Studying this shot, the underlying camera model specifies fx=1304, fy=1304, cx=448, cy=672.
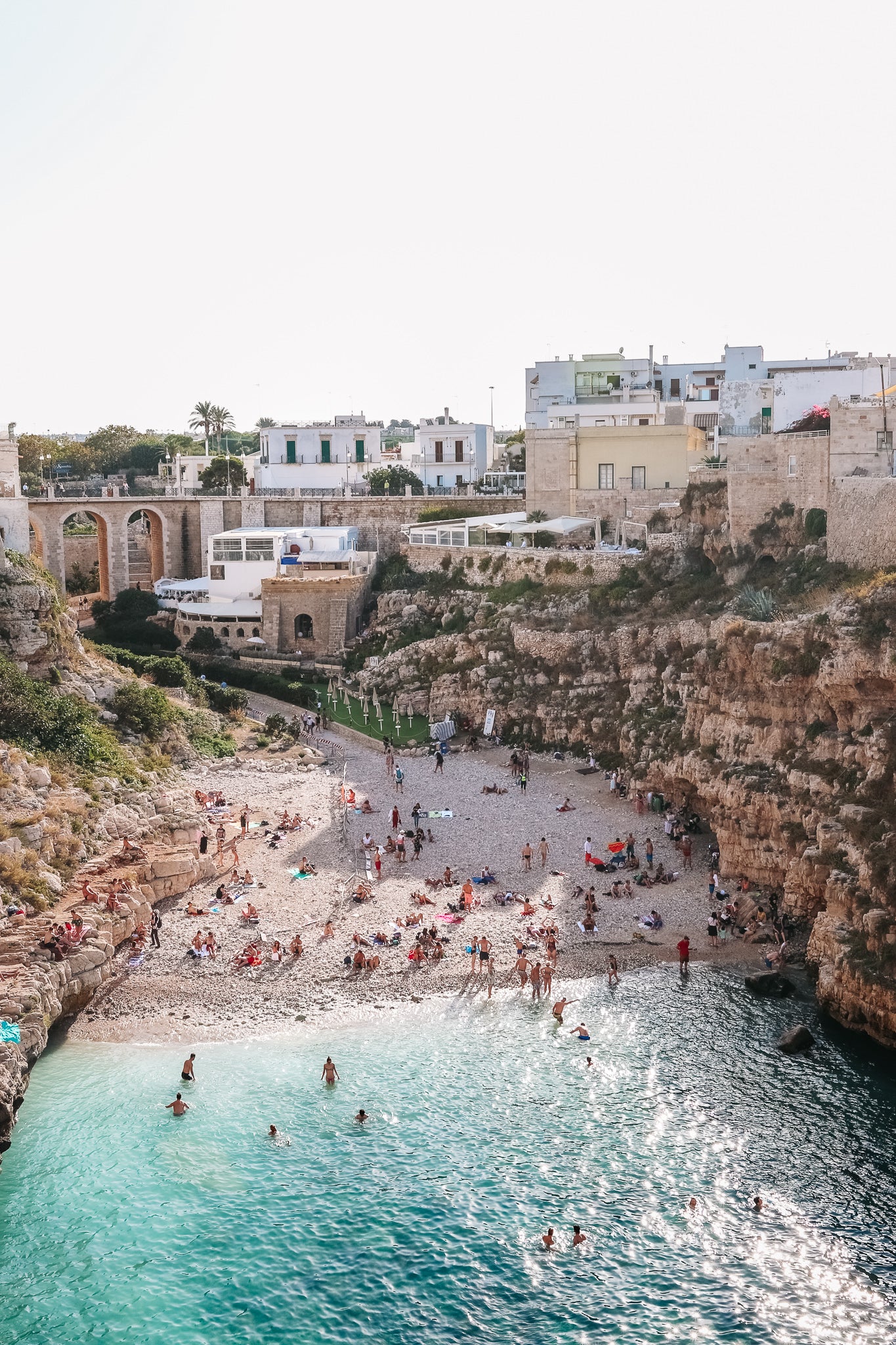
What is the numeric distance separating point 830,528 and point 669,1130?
18.4m

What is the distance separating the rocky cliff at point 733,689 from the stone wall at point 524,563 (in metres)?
0.48

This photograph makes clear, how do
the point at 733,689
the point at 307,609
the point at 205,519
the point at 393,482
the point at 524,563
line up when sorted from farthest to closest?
the point at 393,482, the point at 205,519, the point at 307,609, the point at 524,563, the point at 733,689

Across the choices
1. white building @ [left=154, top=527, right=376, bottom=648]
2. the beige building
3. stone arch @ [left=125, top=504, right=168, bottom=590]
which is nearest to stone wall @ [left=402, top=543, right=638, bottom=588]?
the beige building

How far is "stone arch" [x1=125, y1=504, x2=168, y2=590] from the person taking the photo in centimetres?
6013

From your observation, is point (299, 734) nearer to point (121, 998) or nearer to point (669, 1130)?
point (121, 998)

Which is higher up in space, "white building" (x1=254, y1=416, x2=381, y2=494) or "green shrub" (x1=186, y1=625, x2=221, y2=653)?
"white building" (x1=254, y1=416, x2=381, y2=494)

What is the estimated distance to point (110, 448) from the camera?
86125mm

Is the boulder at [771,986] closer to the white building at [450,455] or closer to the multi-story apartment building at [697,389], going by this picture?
the multi-story apartment building at [697,389]

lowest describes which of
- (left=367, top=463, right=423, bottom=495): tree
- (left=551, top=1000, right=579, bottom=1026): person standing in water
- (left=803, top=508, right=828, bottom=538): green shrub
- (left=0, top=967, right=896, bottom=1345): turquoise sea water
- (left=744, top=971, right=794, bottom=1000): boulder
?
(left=0, top=967, right=896, bottom=1345): turquoise sea water

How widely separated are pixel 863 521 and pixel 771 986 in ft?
43.1

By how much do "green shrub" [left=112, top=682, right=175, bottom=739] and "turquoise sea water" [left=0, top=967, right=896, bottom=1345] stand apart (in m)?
15.4

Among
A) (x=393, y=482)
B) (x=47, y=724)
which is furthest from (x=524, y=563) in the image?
(x=47, y=724)

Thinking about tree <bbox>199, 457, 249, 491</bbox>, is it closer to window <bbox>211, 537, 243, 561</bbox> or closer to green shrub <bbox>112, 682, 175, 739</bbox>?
window <bbox>211, 537, 243, 561</bbox>

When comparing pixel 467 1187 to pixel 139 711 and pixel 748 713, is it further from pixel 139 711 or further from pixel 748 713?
pixel 139 711
